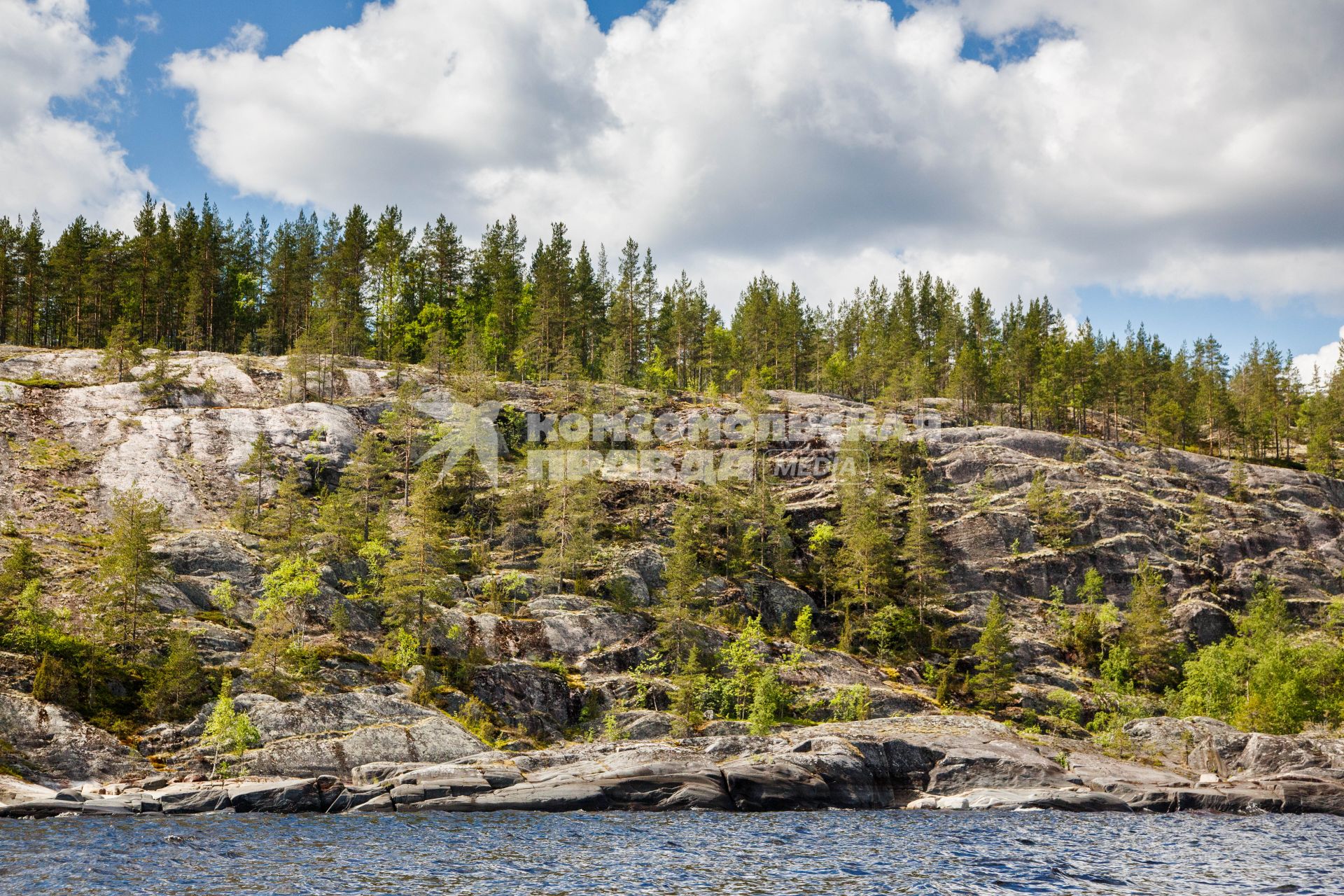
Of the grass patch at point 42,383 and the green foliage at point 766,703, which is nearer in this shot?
the green foliage at point 766,703

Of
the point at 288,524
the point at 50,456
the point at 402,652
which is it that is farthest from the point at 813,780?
the point at 50,456

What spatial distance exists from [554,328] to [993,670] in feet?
232

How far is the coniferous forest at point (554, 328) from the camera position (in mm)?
100375

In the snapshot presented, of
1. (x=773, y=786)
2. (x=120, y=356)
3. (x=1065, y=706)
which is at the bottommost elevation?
(x=1065, y=706)

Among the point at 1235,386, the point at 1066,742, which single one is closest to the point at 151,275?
the point at 1066,742

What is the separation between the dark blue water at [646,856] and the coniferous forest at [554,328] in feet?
A: 223

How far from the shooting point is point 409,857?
25734 millimetres

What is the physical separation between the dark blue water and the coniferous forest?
67.9 m

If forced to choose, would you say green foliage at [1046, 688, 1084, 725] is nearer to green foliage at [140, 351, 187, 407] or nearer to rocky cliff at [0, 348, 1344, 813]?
rocky cliff at [0, 348, 1344, 813]

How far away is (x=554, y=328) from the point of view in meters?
111

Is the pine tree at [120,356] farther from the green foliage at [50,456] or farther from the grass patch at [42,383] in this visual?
the green foliage at [50,456]

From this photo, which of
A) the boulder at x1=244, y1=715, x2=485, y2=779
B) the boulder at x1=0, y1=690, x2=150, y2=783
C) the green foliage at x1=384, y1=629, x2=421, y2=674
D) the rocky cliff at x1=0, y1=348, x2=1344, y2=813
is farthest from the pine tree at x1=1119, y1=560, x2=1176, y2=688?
the boulder at x1=0, y1=690, x2=150, y2=783

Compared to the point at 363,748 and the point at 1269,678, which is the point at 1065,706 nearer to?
the point at 1269,678

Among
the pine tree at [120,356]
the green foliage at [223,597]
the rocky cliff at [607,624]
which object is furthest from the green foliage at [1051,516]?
the pine tree at [120,356]
